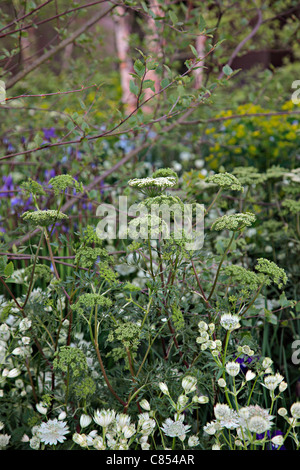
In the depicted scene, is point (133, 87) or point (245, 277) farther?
point (133, 87)

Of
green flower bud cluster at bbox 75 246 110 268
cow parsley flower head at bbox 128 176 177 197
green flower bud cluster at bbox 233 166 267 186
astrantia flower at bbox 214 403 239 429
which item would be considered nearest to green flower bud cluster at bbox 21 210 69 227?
green flower bud cluster at bbox 75 246 110 268

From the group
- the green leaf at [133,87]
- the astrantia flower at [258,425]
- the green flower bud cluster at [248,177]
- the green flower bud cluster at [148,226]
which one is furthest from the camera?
the green flower bud cluster at [248,177]

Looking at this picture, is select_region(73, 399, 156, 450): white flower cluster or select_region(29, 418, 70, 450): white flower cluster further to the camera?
select_region(29, 418, 70, 450): white flower cluster

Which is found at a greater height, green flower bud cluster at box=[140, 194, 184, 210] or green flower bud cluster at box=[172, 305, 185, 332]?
green flower bud cluster at box=[140, 194, 184, 210]

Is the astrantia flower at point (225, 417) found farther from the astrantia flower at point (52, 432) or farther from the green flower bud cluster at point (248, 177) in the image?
the green flower bud cluster at point (248, 177)

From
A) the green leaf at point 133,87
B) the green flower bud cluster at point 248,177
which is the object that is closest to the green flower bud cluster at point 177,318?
the green leaf at point 133,87

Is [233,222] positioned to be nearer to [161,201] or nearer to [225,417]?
[161,201]

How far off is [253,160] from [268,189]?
2.48 ft

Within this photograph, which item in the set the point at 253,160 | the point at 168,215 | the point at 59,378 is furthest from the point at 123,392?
the point at 253,160

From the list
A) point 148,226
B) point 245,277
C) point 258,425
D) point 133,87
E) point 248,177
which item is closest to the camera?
point 258,425

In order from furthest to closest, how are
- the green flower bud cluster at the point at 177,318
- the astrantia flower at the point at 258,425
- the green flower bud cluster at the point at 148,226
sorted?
the green flower bud cluster at the point at 177,318
the green flower bud cluster at the point at 148,226
the astrantia flower at the point at 258,425

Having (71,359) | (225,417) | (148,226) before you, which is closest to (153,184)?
(148,226)

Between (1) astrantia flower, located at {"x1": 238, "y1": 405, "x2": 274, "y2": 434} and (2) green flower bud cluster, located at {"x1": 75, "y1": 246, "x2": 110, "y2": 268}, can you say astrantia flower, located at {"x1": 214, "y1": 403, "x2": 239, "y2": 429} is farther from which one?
(2) green flower bud cluster, located at {"x1": 75, "y1": 246, "x2": 110, "y2": 268}
